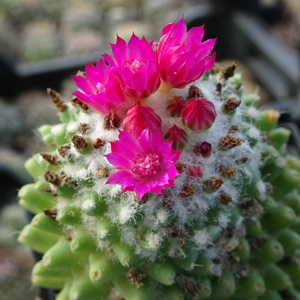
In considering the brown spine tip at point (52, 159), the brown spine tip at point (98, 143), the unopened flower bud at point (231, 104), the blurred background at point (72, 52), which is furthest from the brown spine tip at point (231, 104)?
the blurred background at point (72, 52)

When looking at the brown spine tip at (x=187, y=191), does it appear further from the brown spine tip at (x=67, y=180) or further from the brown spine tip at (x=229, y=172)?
the brown spine tip at (x=67, y=180)

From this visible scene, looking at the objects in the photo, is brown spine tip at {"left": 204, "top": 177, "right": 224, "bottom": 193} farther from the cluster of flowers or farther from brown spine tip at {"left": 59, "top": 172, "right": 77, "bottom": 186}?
brown spine tip at {"left": 59, "top": 172, "right": 77, "bottom": 186}

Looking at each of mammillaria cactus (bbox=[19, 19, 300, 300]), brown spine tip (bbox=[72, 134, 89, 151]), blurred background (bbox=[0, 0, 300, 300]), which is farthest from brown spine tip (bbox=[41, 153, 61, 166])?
blurred background (bbox=[0, 0, 300, 300])

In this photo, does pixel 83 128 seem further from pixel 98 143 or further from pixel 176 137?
pixel 176 137

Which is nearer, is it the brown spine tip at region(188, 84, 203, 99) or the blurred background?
the brown spine tip at region(188, 84, 203, 99)

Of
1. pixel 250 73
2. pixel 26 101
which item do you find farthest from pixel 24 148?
pixel 250 73

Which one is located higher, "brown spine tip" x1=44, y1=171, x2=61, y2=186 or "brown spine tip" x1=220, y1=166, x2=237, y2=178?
"brown spine tip" x1=220, y1=166, x2=237, y2=178
